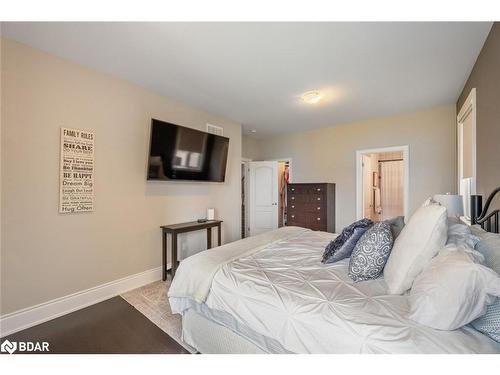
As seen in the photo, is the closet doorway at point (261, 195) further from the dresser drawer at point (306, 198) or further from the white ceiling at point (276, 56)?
the white ceiling at point (276, 56)

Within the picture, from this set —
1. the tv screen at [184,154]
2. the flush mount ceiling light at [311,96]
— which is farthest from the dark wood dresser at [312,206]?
the flush mount ceiling light at [311,96]

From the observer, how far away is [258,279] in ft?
4.60

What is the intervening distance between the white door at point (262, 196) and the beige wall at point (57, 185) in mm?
2336

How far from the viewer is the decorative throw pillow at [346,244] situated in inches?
65.2

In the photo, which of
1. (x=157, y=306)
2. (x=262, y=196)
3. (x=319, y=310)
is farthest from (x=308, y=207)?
(x=319, y=310)

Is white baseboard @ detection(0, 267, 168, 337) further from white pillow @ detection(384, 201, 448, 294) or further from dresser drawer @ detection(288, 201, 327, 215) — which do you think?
dresser drawer @ detection(288, 201, 327, 215)

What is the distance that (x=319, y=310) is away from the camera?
1.08 meters

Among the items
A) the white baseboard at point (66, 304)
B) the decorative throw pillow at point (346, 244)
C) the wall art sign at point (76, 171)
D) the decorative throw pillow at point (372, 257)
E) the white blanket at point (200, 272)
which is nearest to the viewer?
the decorative throw pillow at point (372, 257)

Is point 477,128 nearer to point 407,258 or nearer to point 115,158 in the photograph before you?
point 407,258

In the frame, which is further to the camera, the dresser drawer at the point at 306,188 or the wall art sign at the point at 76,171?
the dresser drawer at the point at 306,188

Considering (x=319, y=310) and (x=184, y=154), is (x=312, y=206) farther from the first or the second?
(x=319, y=310)

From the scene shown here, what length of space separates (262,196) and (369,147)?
2.40 metres

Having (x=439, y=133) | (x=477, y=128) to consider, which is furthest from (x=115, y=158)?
(x=439, y=133)

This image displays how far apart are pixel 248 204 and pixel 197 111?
8.58 ft
